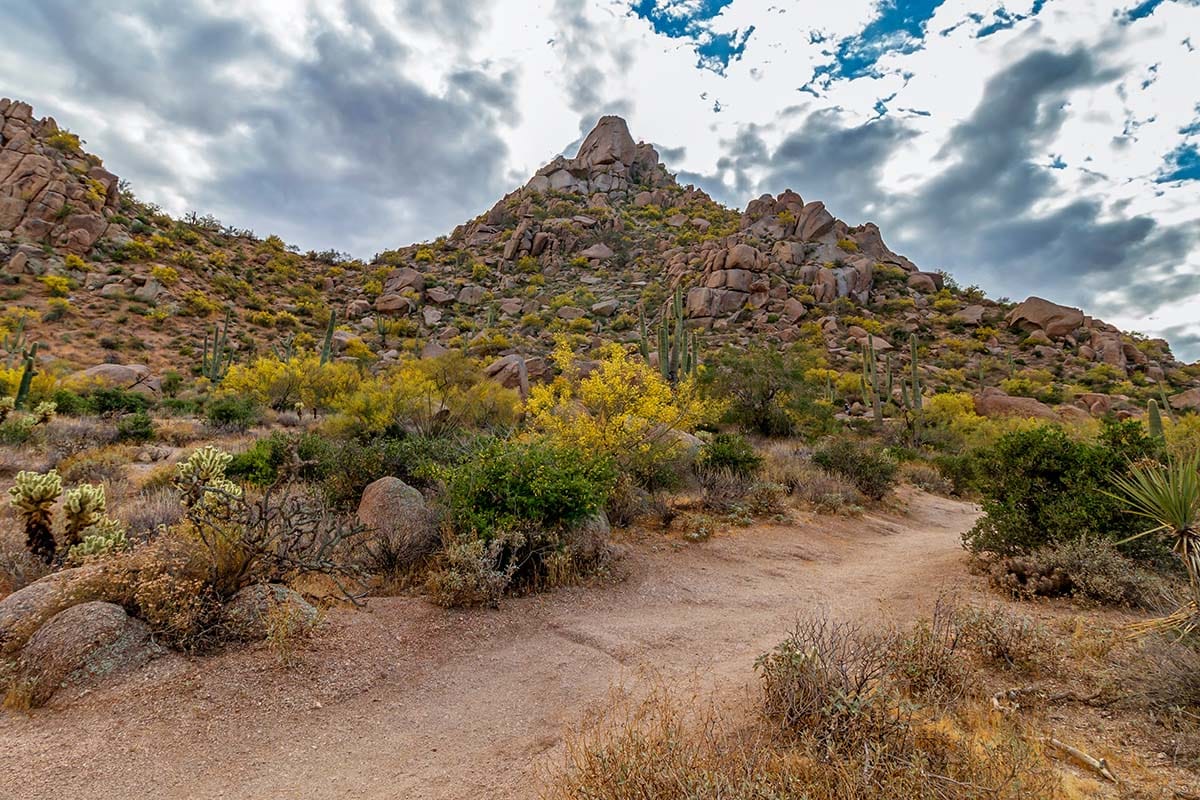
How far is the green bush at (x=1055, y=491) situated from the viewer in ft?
17.8

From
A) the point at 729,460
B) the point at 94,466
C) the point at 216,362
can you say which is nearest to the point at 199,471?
the point at 94,466

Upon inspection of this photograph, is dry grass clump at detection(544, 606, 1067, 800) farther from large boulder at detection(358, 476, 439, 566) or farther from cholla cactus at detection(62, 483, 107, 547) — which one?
cholla cactus at detection(62, 483, 107, 547)

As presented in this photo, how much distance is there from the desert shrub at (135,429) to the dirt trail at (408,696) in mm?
11588

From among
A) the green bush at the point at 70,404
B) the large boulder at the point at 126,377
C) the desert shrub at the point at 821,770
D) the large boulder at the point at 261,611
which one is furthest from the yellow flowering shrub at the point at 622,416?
the large boulder at the point at 126,377

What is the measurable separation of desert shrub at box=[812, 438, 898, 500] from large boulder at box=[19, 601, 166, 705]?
12.4 meters

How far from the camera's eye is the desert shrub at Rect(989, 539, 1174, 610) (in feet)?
15.6

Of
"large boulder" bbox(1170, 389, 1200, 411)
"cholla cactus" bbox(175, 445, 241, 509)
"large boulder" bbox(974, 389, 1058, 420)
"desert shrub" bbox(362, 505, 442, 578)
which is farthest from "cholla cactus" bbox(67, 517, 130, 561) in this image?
"large boulder" bbox(1170, 389, 1200, 411)

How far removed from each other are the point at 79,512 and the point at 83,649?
2399 millimetres

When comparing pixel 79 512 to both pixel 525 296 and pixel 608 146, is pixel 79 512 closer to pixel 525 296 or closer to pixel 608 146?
pixel 525 296

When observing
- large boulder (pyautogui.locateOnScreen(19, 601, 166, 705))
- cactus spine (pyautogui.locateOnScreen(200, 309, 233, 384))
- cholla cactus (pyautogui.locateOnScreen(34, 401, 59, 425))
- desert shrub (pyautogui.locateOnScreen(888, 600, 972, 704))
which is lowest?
large boulder (pyautogui.locateOnScreen(19, 601, 166, 705))

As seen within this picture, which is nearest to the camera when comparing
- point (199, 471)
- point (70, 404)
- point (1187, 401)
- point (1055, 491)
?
point (1055, 491)

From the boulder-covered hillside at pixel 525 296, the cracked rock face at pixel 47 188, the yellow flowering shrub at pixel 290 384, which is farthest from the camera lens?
the cracked rock face at pixel 47 188

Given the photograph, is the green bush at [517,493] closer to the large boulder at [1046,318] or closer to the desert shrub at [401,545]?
the desert shrub at [401,545]

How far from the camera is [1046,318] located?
33844mm
